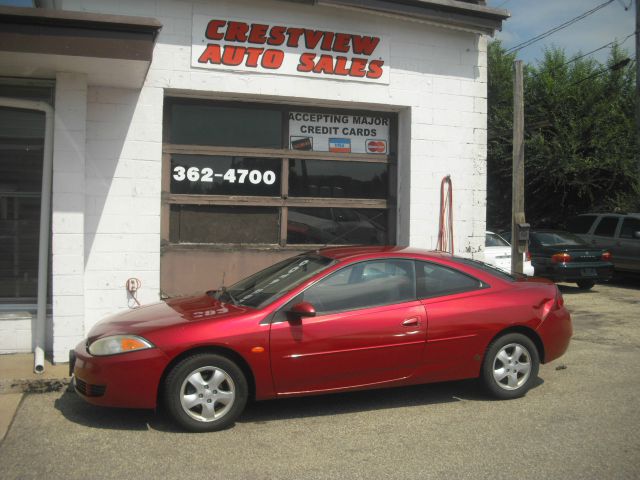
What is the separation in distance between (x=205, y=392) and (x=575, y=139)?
60.0 ft

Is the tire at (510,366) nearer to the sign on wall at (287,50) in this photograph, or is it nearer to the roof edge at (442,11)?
the sign on wall at (287,50)

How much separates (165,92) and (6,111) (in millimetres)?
1847

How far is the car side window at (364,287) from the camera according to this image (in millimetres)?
5314

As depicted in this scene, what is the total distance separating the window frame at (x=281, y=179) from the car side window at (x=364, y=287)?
308cm

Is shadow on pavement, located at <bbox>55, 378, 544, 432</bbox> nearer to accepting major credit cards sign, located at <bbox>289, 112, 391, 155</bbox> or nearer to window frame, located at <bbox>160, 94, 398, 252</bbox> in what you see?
window frame, located at <bbox>160, 94, 398, 252</bbox>

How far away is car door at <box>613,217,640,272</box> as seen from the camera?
14672mm

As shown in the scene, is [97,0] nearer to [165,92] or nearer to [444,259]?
[165,92]

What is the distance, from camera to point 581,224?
16.5 metres

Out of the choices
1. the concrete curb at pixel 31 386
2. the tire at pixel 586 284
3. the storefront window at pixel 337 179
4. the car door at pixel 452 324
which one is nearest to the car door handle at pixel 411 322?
the car door at pixel 452 324

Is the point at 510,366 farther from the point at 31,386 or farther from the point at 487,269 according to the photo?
the point at 31,386

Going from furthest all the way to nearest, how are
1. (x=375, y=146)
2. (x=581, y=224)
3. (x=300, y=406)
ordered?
(x=581, y=224) → (x=375, y=146) → (x=300, y=406)

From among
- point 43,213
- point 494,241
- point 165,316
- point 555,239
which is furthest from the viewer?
point 555,239

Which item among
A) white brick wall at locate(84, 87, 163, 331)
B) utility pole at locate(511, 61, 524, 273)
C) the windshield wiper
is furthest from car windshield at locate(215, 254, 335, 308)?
utility pole at locate(511, 61, 524, 273)

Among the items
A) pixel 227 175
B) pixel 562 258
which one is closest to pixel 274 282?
pixel 227 175
